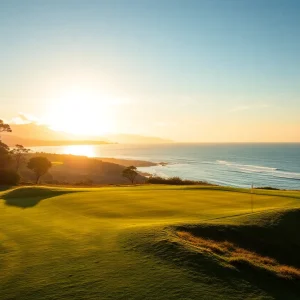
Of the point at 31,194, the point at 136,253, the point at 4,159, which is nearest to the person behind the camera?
the point at 136,253

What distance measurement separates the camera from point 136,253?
13547mm

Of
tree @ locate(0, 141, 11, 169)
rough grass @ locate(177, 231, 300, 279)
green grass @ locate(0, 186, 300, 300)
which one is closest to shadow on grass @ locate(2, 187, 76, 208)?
green grass @ locate(0, 186, 300, 300)

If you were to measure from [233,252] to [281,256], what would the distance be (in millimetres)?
3493

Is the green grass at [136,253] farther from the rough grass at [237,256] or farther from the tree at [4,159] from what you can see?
the tree at [4,159]

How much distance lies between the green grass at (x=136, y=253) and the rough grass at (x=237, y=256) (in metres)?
0.37

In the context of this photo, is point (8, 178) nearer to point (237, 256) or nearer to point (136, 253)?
point (136, 253)

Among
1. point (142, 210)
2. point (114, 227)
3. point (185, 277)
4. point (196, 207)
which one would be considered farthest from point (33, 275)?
point (196, 207)

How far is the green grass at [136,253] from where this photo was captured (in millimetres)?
10633

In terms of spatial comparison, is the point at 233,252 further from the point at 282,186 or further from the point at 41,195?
the point at 282,186

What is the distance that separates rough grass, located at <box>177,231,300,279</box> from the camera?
1377 cm

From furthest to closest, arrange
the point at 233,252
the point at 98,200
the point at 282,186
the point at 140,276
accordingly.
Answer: the point at 282,186, the point at 98,200, the point at 233,252, the point at 140,276

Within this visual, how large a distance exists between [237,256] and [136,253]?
472 cm

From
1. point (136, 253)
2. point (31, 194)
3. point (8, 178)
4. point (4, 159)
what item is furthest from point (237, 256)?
point (4, 159)

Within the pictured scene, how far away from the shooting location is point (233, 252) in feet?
51.8
